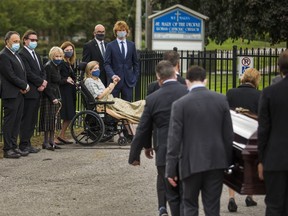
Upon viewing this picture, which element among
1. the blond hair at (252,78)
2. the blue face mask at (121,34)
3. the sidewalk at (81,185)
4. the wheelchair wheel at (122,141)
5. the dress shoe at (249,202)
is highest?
the blue face mask at (121,34)

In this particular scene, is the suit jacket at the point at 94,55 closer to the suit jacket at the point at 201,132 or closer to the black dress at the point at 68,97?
the black dress at the point at 68,97

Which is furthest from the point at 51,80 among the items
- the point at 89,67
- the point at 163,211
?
the point at 163,211

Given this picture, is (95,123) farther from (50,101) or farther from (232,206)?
(232,206)

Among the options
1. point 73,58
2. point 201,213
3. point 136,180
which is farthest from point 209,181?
point 73,58

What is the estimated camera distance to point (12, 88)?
1308 cm

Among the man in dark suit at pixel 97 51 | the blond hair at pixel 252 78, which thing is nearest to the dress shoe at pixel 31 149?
the man in dark suit at pixel 97 51

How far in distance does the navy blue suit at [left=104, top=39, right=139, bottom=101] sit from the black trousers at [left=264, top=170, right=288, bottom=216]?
307 inches

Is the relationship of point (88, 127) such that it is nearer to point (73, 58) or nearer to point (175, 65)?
point (73, 58)

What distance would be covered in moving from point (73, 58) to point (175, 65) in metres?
6.24

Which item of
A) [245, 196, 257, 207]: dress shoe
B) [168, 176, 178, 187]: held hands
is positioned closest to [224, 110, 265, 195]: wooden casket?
[168, 176, 178, 187]: held hands

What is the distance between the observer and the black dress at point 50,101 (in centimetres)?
1390

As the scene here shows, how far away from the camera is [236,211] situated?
9664 millimetres

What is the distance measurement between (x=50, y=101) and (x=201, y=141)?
22.9 ft

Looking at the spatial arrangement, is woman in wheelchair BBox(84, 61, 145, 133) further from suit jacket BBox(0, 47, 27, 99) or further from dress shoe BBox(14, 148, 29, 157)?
dress shoe BBox(14, 148, 29, 157)
